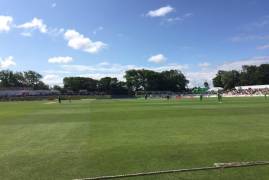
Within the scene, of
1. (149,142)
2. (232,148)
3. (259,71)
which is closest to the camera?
(232,148)

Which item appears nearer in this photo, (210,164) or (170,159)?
(210,164)

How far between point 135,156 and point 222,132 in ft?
21.5

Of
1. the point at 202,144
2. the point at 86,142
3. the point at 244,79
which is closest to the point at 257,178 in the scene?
the point at 202,144

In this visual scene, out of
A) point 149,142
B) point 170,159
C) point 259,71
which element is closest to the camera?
point 170,159

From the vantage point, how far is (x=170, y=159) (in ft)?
35.9

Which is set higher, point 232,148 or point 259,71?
point 259,71

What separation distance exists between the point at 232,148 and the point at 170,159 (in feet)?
8.73

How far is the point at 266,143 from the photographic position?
13.3m

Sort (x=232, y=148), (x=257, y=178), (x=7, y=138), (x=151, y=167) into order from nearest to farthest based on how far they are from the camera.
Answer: (x=257, y=178), (x=151, y=167), (x=232, y=148), (x=7, y=138)

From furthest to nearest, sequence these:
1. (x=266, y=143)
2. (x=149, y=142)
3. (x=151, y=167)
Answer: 1. (x=149, y=142)
2. (x=266, y=143)
3. (x=151, y=167)

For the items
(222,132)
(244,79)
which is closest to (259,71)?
(244,79)

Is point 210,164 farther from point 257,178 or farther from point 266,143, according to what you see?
point 266,143

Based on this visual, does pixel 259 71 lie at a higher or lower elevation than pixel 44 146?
higher

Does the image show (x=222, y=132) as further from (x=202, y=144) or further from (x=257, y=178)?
(x=257, y=178)
